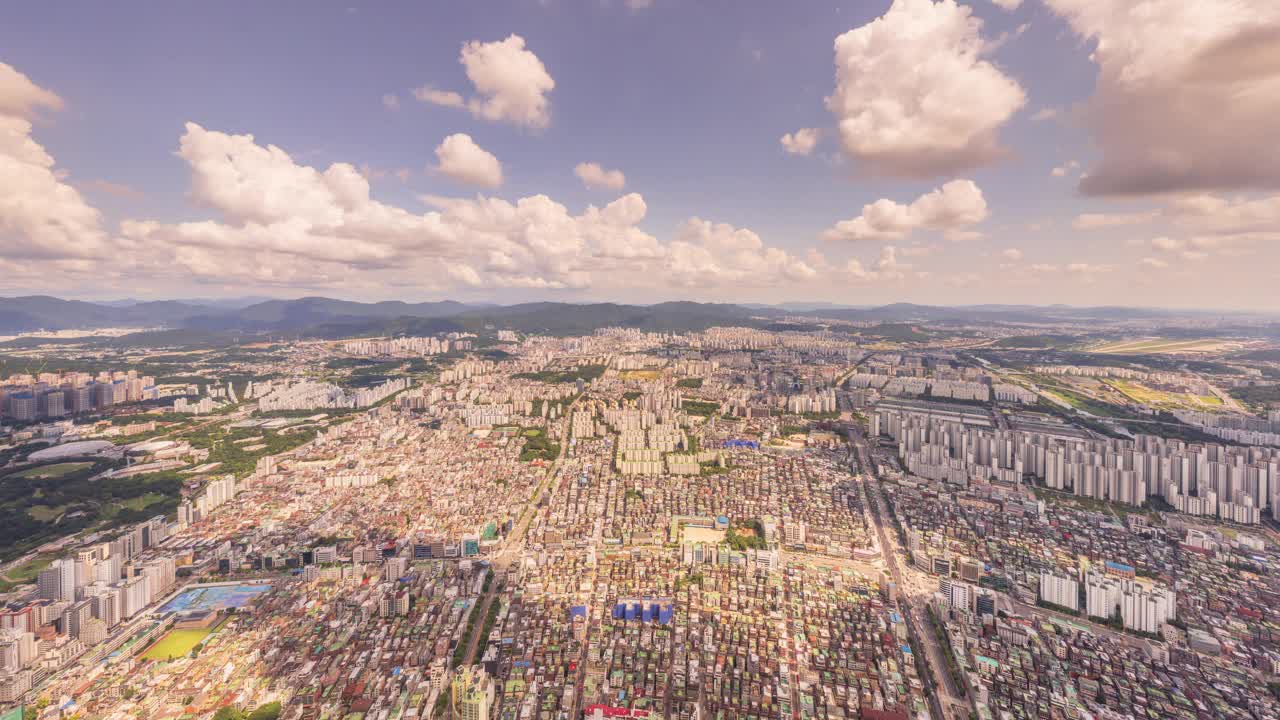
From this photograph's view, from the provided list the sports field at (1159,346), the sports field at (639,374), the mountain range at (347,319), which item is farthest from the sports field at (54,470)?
the sports field at (1159,346)

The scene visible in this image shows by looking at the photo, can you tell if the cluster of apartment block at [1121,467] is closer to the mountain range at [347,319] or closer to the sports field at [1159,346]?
the sports field at [1159,346]

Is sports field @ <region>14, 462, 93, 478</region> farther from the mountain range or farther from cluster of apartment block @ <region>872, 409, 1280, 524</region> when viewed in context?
the mountain range

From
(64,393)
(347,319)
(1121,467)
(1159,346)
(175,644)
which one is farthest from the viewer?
(347,319)

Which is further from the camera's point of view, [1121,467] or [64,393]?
[64,393]

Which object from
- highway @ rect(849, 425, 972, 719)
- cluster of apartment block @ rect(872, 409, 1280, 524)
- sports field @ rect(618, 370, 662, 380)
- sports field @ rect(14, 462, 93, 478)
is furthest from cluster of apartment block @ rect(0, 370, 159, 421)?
cluster of apartment block @ rect(872, 409, 1280, 524)

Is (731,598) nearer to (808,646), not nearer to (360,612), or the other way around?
(808,646)

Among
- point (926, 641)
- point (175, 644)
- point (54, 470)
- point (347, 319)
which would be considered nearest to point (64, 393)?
point (54, 470)

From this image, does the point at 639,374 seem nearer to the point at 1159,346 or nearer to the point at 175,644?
the point at 175,644
